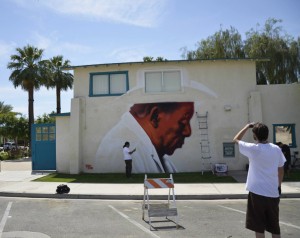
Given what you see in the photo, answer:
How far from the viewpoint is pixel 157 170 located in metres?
17.8

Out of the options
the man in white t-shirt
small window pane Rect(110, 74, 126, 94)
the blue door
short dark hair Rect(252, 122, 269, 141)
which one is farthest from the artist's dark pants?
short dark hair Rect(252, 122, 269, 141)

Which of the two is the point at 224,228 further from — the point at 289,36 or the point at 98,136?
the point at 289,36

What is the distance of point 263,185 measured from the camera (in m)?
4.68

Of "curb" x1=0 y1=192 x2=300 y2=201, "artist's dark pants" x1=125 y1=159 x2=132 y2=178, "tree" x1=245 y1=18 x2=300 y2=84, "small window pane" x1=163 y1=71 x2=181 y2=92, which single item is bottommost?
"curb" x1=0 y1=192 x2=300 y2=201

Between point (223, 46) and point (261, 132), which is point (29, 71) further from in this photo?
point (261, 132)

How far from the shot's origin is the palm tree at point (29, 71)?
3509 cm

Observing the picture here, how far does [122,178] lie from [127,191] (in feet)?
11.8

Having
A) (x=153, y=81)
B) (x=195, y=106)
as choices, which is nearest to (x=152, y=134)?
(x=195, y=106)

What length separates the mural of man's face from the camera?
17844 millimetres

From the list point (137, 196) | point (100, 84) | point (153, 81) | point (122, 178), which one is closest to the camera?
point (137, 196)

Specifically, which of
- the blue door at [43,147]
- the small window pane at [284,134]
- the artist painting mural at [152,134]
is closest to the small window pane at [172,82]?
the artist painting mural at [152,134]

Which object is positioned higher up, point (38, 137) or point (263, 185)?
point (38, 137)

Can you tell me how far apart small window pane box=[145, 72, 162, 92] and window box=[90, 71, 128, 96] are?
43.9 inches

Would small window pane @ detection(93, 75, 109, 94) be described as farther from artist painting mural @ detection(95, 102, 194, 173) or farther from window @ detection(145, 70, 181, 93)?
window @ detection(145, 70, 181, 93)
